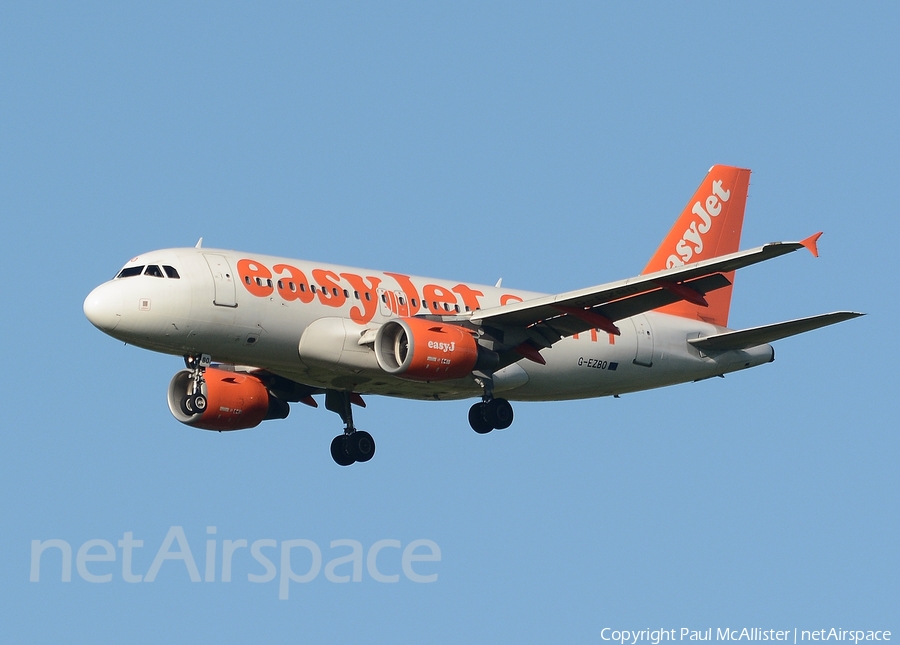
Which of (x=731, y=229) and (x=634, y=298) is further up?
(x=731, y=229)

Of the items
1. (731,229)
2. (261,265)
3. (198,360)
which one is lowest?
(198,360)

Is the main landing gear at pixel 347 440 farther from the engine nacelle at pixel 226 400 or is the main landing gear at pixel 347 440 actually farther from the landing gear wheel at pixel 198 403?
the landing gear wheel at pixel 198 403

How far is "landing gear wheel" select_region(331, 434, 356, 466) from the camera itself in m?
48.3

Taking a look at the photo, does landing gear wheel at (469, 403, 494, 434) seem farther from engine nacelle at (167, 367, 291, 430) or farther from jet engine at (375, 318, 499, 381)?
engine nacelle at (167, 367, 291, 430)

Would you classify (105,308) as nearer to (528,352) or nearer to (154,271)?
(154,271)

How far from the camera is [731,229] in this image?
54.8m

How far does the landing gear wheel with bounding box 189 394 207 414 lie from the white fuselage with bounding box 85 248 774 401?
54.0 inches

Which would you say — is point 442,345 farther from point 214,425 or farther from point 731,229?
point 731,229

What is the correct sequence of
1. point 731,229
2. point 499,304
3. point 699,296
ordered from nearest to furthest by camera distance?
1. point 699,296
2. point 499,304
3. point 731,229

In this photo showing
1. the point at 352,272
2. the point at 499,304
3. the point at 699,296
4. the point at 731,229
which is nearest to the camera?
the point at 699,296

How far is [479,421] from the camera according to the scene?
4512 cm

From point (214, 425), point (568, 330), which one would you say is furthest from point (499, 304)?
point (214, 425)

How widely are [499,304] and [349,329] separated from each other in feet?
20.3

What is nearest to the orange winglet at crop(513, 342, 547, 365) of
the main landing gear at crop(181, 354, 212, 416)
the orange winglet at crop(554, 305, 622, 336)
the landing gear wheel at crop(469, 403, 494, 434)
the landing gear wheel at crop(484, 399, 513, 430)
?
the landing gear wheel at crop(484, 399, 513, 430)
